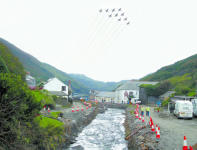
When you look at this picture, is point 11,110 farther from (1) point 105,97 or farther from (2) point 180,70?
(2) point 180,70

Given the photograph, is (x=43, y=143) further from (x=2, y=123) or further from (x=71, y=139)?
(x=71, y=139)

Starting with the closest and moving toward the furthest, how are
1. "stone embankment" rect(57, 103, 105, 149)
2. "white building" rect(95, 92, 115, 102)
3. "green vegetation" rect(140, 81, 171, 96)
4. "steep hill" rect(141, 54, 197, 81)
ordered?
"stone embankment" rect(57, 103, 105, 149), "green vegetation" rect(140, 81, 171, 96), "white building" rect(95, 92, 115, 102), "steep hill" rect(141, 54, 197, 81)

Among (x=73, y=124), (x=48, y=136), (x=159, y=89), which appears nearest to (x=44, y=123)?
(x=48, y=136)

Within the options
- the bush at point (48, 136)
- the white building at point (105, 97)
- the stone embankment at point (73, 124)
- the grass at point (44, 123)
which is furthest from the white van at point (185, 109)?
the white building at point (105, 97)

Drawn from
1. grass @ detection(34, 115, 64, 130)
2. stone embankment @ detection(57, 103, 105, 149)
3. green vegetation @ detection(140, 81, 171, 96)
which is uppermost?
green vegetation @ detection(140, 81, 171, 96)

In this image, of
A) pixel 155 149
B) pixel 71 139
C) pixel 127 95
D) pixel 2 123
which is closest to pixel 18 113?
pixel 2 123

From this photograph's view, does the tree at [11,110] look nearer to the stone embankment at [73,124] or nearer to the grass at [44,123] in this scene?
the grass at [44,123]

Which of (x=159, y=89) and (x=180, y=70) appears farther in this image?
(x=180, y=70)

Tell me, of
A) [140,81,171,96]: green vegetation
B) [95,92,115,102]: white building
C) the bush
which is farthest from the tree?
[95,92,115,102]: white building

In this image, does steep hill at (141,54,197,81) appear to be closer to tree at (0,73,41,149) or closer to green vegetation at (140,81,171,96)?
green vegetation at (140,81,171,96)

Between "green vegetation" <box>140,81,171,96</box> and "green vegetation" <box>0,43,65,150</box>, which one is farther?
"green vegetation" <box>140,81,171,96</box>

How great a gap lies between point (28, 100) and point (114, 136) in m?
14.6

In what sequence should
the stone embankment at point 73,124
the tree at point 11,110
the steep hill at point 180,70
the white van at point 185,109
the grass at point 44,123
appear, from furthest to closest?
the steep hill at point 180,70, the white van at point 185,109, the stone embankment at point 73,124, the grass at point 44,123, the tree at point 11,110

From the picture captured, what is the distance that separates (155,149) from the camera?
1391 cm
